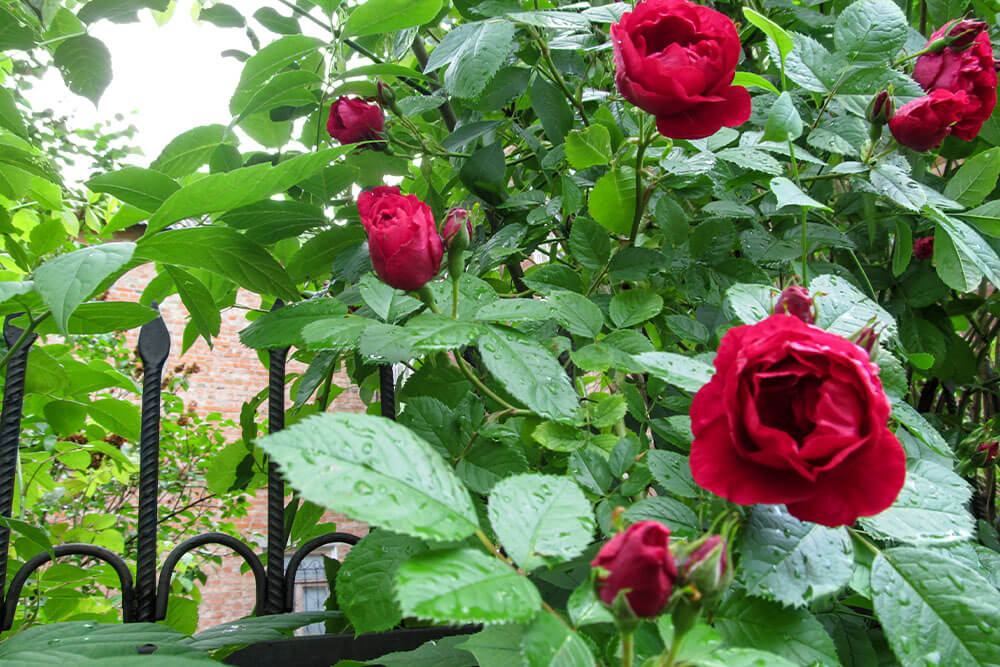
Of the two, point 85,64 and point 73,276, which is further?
point 85,64

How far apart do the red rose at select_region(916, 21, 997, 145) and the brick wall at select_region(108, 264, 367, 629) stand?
511 centimetres

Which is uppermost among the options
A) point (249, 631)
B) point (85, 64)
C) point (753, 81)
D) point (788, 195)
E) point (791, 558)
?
point (85, 64)

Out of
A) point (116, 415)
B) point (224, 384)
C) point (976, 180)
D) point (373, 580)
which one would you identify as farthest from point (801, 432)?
point (224, 384)

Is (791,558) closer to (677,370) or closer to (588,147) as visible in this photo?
(677,370)

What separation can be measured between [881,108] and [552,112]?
287 millimetres

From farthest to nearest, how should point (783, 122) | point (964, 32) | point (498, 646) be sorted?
point (964, 32)
point (783, 122)
point (498, 646)

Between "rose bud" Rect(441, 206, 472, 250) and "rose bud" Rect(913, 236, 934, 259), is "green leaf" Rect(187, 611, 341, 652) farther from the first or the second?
"rose bud" Rect(913, 236, 934, 259)

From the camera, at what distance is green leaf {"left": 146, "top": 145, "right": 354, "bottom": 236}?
0.45m

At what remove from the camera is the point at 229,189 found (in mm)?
451

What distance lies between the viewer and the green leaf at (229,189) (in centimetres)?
45

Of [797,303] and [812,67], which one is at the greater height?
[812,67]

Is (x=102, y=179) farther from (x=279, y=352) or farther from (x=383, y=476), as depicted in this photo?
(x=383, y=476)

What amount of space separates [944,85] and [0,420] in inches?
38.6

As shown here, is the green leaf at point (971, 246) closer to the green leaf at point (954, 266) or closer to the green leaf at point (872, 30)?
the green leaf at point (954, 266)
